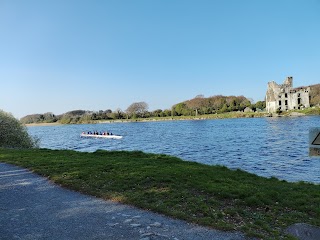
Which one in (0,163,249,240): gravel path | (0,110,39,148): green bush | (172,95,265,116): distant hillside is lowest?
(0,163,249,240): gravel path

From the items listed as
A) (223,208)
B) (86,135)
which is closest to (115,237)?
(223,208)

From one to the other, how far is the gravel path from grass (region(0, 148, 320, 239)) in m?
0.49

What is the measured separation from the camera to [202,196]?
9625mm

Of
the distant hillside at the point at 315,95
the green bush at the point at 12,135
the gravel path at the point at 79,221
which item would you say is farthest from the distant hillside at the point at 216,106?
the gravel path at the point at 79,221

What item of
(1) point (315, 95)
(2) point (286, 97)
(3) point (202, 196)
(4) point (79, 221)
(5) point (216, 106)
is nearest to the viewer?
(4) point (79, 221)

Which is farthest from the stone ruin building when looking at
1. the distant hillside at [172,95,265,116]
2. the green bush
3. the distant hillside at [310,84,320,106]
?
the green bush

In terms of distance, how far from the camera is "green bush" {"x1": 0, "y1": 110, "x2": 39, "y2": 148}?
34.6 metres

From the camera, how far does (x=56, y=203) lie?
938cm

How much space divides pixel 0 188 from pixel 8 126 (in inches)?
1043

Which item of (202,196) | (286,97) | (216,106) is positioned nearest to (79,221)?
(202,196)

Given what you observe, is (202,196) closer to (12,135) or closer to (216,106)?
(12,135)

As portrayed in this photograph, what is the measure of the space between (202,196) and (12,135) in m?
32.1

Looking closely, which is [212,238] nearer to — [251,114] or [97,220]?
[97,220]

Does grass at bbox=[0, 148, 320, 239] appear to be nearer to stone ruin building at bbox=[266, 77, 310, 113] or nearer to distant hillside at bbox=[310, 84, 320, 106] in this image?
stone ruin building at bbox=[266, 77, 310, 113]
